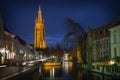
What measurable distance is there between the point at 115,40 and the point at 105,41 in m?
8.38

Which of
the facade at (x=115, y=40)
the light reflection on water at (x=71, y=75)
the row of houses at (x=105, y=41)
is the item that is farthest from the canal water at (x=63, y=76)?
the row of houses at (x=105, y=41)

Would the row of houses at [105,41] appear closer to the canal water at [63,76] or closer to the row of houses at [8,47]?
the canal water at [63,76]

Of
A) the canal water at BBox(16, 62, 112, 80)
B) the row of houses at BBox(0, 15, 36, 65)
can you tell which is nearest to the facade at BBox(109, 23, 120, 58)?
the canal water at BBox(16, 62, 112, 80)

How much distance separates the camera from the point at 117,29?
56.8 meters

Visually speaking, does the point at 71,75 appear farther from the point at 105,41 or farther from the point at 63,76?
the point at 105,41

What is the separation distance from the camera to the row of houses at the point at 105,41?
5772 centimetres

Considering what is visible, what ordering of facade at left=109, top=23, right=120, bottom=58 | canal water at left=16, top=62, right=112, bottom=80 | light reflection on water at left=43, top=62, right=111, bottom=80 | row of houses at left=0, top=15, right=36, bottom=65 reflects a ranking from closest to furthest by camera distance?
canal water at left=16, top=62, right=112, bottom=80, light reflection on water at left=43, top=62, right=111, bottom=80, facade at left=109, top=23, right=120, bottom=58, row of houses at left=0, top=15, right=36, bottom=65

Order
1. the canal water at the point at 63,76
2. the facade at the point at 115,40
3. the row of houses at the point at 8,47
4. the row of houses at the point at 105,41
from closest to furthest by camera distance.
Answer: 1. the canal water at the point at 63,76
2. the facade at the point at 115,40
3. the row of houses at the point at 105,41
4. the row of houses at the point at 8,47

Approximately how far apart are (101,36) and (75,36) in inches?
248

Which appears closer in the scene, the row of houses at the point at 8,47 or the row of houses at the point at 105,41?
the row of houses at the point at 105,41

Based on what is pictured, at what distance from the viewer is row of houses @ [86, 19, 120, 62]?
189ft

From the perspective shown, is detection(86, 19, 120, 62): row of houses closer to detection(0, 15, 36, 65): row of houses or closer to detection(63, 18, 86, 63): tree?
detection(63, 18, 86, 63): tree

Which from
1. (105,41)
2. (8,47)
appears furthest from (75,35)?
(8,47)

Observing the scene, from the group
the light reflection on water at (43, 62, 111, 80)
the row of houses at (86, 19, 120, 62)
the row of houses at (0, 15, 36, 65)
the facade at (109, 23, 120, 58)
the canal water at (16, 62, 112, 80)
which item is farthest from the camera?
the row of houses at (0, 15, 36, 65)
